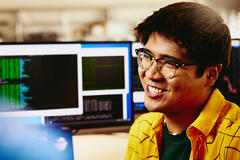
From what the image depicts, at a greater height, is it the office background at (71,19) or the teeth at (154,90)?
the office background at (71,19)

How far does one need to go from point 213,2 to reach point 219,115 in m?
5.17

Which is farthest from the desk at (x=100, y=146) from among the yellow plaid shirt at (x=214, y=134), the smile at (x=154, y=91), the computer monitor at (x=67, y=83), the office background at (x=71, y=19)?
the office background at (x=71, y=19)

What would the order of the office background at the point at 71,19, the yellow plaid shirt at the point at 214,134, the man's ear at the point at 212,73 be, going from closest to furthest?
the yellow plaid shirt at the point at 214,134 → the man's ear at the point at 212,73 → the office background at the point at 71,19

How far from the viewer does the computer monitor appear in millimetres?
1207

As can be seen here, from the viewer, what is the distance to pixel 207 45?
0.87 m

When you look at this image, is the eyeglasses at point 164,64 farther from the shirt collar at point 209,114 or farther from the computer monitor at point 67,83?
the computer monitor at point 67,83

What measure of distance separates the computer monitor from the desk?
4.7 inches

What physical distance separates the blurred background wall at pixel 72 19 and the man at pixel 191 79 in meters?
5.00

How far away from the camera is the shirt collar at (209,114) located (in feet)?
2.80

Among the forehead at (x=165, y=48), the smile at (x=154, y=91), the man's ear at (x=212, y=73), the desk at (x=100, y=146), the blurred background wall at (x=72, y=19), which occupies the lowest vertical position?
the desk at (x=100, y=146)

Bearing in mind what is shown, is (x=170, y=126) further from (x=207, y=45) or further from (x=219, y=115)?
(x=207, y=45)

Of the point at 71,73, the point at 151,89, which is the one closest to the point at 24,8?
the point at 71,73

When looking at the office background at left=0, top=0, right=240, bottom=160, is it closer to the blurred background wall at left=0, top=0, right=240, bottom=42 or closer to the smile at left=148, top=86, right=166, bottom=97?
the blurred background wall at left=0, top=0, right=240, bottom=42

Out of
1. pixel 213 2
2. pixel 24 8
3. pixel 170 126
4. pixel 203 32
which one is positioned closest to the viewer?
pixel 203 32
